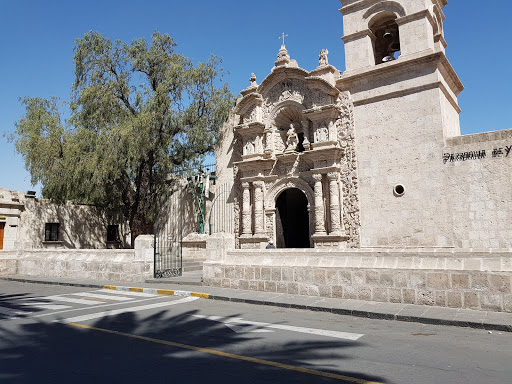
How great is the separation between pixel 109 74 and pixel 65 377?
60.0 ft

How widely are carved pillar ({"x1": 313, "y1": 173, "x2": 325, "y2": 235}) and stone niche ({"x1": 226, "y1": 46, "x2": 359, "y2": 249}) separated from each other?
0.04m

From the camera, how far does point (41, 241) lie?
20.4 m

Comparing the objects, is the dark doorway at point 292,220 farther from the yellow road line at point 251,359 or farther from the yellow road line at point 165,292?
the yellow road line at point 251,359

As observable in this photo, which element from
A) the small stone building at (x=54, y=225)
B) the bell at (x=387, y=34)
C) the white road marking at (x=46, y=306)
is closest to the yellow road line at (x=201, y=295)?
the white road marking at (x=46, y=306)

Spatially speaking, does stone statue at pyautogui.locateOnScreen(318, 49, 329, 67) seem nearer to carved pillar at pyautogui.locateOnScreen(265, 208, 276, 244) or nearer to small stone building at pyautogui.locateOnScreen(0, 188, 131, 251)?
carved pillar at pyautogui.locateOnScreen(265, 208, 276, 244)

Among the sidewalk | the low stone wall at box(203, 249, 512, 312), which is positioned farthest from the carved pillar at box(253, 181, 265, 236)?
the low stone wall at box(203, 249, 512, 312)

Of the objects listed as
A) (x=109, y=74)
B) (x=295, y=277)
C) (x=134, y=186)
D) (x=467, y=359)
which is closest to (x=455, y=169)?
(x=295, y=277)

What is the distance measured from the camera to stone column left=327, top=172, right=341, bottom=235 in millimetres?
14940

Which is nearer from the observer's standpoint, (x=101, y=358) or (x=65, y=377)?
(x=65, y=377)

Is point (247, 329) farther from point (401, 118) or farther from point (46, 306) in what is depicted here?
point (401, 118)

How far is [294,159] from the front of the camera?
1675 centimetres

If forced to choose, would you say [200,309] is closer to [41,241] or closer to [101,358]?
[101,358]

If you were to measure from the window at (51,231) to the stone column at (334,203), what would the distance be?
613 inches

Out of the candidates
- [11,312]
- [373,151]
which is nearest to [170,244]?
[11,312]
